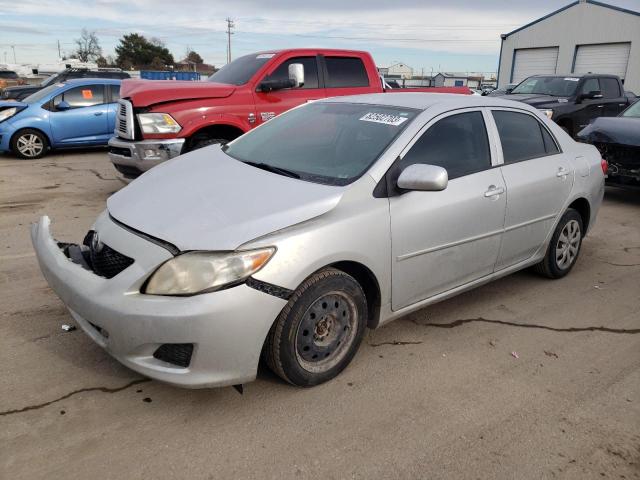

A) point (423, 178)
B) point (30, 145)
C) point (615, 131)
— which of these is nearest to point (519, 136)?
point (423, 178)

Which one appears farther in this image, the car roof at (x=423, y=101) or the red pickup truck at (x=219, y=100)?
the red pickup truck at (x=219, y=100)

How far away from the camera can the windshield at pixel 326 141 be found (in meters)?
3.20

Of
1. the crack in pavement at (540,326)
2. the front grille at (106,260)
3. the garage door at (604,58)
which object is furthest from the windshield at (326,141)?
the garage door at (604,58)

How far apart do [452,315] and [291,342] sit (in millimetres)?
1675

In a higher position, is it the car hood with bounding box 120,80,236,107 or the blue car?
the car hood with bounding box 120,80,236,107

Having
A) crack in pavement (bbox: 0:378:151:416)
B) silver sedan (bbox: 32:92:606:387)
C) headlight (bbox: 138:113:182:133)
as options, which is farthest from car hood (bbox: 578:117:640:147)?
crack in pavement (bbox: 0:378:151:416)

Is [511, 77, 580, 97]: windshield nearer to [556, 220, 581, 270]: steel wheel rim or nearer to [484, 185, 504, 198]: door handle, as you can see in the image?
[556, 220, 581, 270]: steel wheel rim

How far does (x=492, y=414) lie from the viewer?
276 centimetres

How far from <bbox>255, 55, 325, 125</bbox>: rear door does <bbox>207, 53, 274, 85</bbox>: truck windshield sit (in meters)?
0.24

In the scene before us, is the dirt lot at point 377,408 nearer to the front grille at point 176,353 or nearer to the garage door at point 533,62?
the front grille at point 176,353

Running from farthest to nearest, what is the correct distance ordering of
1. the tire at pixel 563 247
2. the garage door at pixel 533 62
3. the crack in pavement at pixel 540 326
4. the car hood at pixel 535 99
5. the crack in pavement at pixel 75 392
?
1. the garage door at pixel 533 62
2. the car hood at pixel 535 99
3. the tire at pixel 563 247
4. the crack in pavement at pixel 540 326
5. the crack in pavement at pixel 75 392

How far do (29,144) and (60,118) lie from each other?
798 millimetres

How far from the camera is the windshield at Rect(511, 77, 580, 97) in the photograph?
37.8 feet

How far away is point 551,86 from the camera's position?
1184 cm
